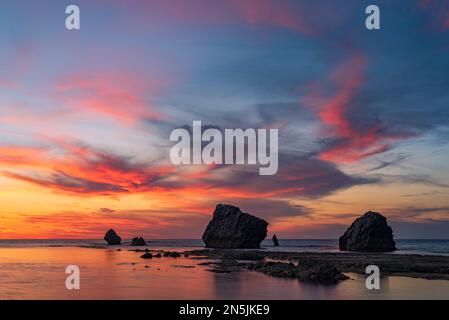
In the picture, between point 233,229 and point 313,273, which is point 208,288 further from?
point 233,229

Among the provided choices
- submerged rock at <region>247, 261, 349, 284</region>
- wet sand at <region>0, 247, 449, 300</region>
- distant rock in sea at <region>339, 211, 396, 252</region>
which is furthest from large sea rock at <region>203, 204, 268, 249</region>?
wet sand at <region>0, 247, 449, 300</region>

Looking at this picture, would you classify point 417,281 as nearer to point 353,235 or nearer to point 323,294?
point 323,294

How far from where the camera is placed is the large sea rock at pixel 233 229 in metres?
160

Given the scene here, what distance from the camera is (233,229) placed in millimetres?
161500

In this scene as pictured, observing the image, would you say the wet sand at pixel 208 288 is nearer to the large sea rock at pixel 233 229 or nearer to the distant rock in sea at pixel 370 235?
the distant rock in sea at pixel 370 235

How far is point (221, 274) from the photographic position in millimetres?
59438

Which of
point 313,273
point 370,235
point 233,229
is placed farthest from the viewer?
point 233,229

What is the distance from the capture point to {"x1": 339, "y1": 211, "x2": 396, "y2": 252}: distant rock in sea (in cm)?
13275

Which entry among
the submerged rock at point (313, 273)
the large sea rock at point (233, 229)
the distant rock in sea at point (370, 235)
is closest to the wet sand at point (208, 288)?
the submerged rock at point (313, 273)

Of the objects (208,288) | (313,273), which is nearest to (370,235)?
(313,273)

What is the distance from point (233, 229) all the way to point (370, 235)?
47549 millimetres

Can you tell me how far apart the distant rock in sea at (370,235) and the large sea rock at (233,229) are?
109ft

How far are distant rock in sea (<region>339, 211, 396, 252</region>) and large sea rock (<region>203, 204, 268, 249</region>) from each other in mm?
33373
